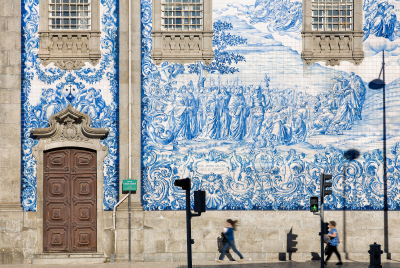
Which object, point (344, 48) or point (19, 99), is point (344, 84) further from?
point (19, 99)

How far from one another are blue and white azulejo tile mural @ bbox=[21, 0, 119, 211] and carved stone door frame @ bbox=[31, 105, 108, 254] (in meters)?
0.18

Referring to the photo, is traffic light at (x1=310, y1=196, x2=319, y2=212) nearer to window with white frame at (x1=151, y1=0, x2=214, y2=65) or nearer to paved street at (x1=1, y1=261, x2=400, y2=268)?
paved street at (x1=1, y1=261, x2=400, y2=268)

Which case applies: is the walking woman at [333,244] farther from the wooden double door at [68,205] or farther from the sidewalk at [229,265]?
the wooden double door at [68,205]

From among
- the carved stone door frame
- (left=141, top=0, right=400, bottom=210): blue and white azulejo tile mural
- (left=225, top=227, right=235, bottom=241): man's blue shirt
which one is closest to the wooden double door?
the carved stone door frame

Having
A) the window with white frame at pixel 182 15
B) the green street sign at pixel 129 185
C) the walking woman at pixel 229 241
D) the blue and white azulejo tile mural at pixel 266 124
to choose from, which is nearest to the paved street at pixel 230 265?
the walking woman at pixel 229 241

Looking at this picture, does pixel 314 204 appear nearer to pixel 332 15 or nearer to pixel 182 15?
pixel 332 15

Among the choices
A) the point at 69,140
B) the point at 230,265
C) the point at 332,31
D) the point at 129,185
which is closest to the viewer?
the point at 230,265

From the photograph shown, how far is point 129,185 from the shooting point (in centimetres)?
1727

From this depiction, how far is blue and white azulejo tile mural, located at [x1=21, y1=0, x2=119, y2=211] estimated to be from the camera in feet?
57.2

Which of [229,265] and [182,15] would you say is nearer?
[229,265]

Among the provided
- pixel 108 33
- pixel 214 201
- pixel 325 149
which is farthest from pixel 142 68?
pixel 325 149

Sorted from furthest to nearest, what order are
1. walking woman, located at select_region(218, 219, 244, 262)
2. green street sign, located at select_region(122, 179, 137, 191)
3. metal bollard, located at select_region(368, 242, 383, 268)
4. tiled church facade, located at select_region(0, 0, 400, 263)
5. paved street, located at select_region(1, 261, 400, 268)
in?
tiled church facade, located at select_region(0, 0, 400, 263)
green street sign, located at select_region(122, 179, 137, 191)
walking woman, located at select_region(218, 219, 244, 262)
paved street, located at select_region(1, 261, 400, 268)
metal bollard, located at select_region(368, 242, 383, 268)

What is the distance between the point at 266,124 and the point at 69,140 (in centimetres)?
587

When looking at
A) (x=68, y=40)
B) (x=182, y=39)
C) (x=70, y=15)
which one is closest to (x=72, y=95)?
(x=68, y=40)
